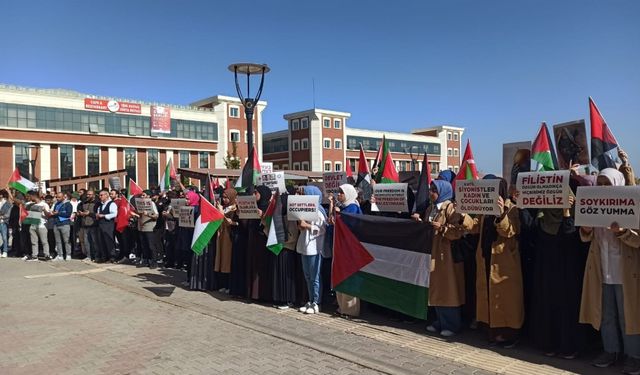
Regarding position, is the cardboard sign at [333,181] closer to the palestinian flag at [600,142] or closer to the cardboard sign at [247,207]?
the cardboard sign at [247,207]

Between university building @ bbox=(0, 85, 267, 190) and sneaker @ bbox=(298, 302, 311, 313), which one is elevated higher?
university building @ bbox=(0, 85, 267, 190)

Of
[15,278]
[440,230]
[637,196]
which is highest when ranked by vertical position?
[637,196]

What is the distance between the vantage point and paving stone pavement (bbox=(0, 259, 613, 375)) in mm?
5121

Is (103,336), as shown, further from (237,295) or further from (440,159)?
(440,159)

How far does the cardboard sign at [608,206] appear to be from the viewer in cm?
450

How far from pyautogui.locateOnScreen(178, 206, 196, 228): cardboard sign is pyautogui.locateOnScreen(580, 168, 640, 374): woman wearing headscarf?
7546 mm

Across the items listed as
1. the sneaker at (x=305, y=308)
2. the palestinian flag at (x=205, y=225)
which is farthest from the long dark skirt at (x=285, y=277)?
the palestinian flag at (x=205, y=225)

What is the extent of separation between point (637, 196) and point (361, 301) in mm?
4285

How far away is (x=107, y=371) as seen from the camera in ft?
16.8

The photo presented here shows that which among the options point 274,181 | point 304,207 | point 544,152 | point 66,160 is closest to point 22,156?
point 66,160

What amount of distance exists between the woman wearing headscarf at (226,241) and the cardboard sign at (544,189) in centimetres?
519

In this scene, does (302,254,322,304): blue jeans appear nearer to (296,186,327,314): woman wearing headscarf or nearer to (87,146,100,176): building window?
(296,186,327,314): woman wearing headscarf


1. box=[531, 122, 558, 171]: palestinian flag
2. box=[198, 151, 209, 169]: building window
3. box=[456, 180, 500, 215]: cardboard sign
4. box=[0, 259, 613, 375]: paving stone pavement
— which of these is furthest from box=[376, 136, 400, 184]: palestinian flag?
box=[198, 151, 209, 169]: building window

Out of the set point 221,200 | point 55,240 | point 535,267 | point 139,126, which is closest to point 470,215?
point 535,267
